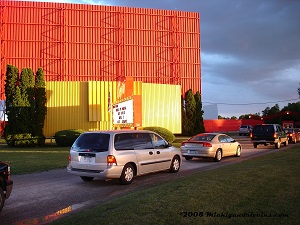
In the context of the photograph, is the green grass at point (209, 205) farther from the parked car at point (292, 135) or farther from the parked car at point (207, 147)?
the parked car at point (292, 135)

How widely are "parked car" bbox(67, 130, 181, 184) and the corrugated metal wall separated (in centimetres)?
3837

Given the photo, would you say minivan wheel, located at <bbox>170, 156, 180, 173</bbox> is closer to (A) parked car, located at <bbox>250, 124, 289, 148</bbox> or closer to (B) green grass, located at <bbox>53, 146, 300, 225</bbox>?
(B) green grass, located at <bbox>53, 146, 300, 225</bbox>

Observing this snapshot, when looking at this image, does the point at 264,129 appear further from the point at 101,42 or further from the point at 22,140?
the point at 101,42

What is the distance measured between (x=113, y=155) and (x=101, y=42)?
41933 millimetres

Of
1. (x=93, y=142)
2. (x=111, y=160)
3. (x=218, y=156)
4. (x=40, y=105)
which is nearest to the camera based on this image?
(x=111, y=160)

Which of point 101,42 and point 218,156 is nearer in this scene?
point 218,156

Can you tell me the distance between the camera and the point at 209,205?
21.1 ft

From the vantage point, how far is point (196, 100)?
49781mm

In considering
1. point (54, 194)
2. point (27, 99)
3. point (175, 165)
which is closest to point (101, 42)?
point (27, 99)

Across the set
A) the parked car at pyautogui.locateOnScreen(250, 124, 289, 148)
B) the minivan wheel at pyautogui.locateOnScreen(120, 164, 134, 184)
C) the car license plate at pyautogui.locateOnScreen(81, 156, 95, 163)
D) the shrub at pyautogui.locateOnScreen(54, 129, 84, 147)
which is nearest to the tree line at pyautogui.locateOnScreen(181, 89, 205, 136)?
the parked car at pyautogui.locateOnScreen(250, 124, 289, 148)

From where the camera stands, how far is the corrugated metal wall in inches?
1877

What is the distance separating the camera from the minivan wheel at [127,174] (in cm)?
1039

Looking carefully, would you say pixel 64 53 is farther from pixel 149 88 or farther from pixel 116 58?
pixel 149 88

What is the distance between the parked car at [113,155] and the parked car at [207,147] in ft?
17.7
